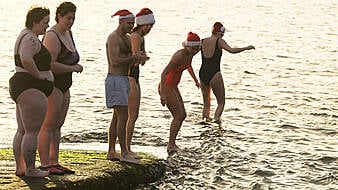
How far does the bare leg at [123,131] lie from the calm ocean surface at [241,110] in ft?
1.88

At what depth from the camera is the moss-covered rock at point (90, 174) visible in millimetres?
10477

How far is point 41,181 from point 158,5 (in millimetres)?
47214

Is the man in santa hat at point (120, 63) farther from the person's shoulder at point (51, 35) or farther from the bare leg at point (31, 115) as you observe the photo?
the bare leg at point (31, 115)

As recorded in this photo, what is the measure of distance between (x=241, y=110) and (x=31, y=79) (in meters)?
11.5

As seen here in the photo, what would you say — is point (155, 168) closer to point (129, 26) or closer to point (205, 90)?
point (129, 26)

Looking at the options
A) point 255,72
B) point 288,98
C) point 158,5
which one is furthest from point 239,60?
point 158,5

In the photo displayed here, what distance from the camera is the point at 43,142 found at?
10797 millimetres

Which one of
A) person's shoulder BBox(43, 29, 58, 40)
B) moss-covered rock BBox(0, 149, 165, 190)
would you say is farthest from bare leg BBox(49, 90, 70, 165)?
person's shoulder BBox(43, 29, 58, 40)

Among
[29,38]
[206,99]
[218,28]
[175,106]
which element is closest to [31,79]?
[29,38]

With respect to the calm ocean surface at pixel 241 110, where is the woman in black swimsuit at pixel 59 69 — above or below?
above

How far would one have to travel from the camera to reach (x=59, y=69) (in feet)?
35.0

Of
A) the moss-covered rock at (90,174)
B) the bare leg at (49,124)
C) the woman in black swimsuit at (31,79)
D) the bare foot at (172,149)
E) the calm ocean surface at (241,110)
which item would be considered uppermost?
the woman in black swimsuit at (31,79)

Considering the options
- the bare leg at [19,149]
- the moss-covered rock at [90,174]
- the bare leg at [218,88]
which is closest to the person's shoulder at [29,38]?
the bare leg at [19,149]

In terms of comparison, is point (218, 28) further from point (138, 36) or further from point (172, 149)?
point (138, 36)
